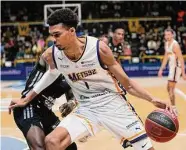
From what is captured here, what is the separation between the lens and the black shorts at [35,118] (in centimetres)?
455

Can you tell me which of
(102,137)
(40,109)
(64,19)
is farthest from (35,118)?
(102,137)

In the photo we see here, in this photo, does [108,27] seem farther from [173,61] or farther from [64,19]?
[64,19]

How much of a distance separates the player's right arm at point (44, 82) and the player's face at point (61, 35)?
0.42 metres

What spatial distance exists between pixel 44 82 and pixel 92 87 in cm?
59

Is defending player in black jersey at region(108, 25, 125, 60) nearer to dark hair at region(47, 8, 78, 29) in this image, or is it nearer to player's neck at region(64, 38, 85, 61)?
player's neck at region(64, 38, 85, 61)

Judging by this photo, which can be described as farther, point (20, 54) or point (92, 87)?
point (20, 54)

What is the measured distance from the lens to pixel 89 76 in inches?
162

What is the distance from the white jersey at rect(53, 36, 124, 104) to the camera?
407 centimetres

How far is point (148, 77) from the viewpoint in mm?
17859

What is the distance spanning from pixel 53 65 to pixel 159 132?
1.21 metres

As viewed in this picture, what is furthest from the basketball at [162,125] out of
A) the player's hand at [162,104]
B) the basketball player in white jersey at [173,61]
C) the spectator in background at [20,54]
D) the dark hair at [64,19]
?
the spectator in background at [20,54]

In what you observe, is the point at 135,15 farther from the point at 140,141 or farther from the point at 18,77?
the point at 140,141

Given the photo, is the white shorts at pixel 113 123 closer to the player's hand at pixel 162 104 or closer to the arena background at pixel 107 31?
the player's hand at pixel 162 104

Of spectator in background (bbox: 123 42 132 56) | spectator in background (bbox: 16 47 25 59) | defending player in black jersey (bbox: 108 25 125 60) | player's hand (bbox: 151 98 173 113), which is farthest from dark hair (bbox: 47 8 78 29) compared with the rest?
spectator in background (bbox: 16 47 25 59)
